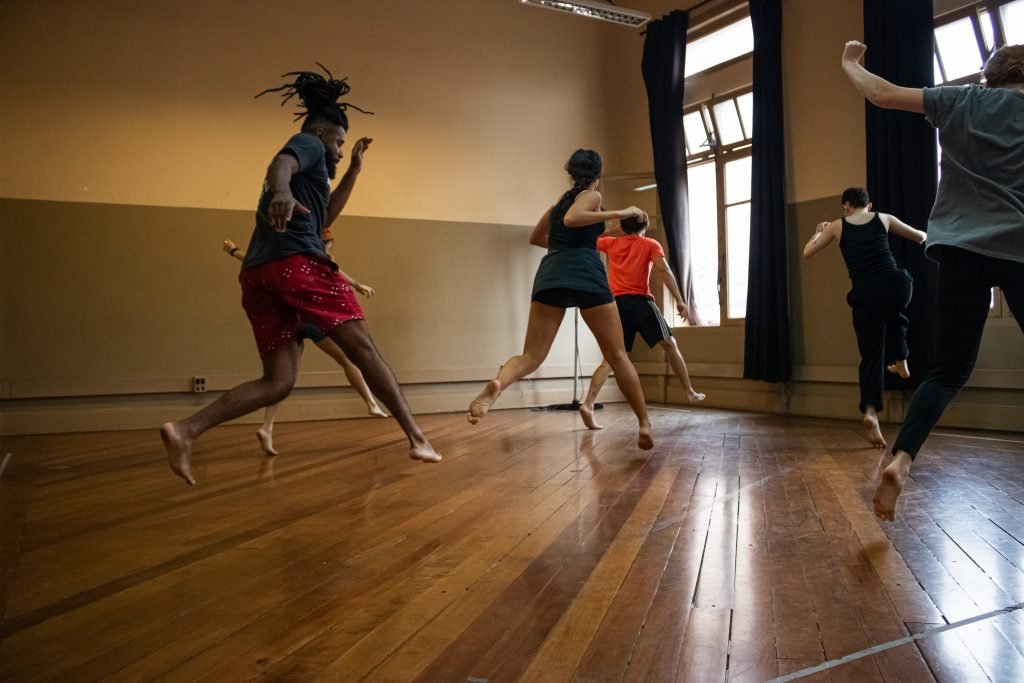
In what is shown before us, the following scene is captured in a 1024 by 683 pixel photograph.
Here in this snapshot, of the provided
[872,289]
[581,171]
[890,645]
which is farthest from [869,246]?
[890,645]

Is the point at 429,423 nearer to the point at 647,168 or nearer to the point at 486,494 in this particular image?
the point at 486,494

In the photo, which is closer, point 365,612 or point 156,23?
point 365,612

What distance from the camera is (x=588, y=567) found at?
1.97 metres

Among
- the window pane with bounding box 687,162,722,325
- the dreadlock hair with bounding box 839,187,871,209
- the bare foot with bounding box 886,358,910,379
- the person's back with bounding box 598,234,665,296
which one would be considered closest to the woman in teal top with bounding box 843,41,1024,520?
the dreadlock hair with bounding box 839,187,871,209

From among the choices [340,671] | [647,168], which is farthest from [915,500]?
[647,168]

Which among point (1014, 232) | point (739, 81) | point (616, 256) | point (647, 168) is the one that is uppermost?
point (739, 81)

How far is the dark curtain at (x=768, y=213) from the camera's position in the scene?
20.4 ft

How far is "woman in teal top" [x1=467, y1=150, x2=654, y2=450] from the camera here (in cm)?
368

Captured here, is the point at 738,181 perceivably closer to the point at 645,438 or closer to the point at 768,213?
the point at 768,213

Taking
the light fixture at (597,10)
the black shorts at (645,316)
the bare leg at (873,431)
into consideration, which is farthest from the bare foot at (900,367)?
the light fixture at (597,10)

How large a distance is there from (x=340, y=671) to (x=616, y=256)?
15.1ft

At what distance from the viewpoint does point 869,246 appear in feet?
14.0

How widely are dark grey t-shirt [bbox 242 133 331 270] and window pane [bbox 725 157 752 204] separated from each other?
16.1 ft

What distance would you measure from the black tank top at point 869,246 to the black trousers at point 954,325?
2.18 metres
